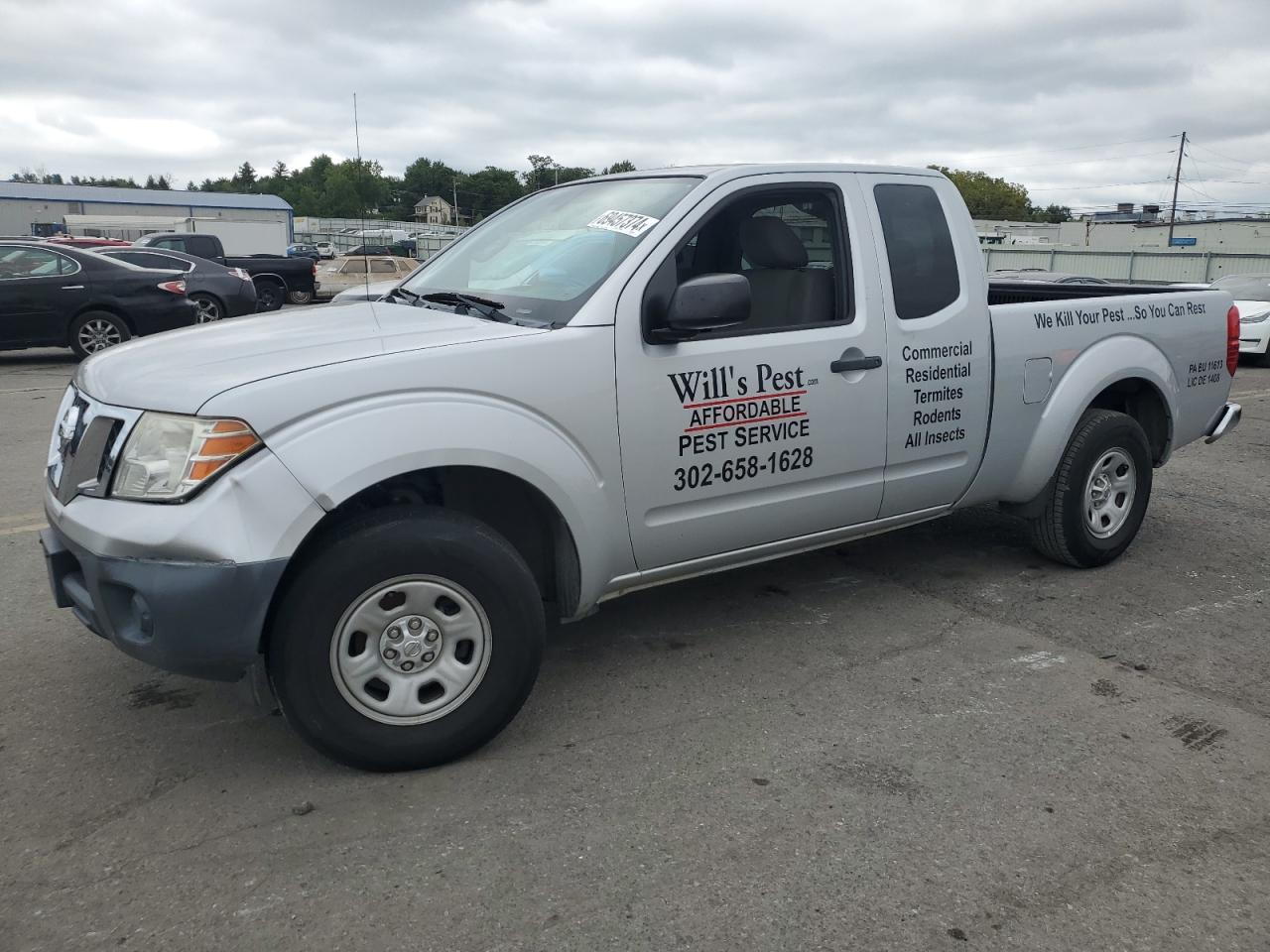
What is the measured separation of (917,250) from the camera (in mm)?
4297

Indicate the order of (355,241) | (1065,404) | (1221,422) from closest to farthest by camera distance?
(1065,404) → (1221,422) → (355,241)

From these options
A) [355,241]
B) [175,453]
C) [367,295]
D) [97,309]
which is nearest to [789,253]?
[367,295]

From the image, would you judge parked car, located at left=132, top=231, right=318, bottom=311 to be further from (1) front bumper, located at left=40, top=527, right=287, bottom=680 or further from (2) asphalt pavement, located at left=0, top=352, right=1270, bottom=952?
(1) front bumper, located at left=40, top=527, right=287, bottom=680

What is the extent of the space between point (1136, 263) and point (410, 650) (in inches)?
1449

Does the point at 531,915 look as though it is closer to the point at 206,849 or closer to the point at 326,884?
the point at 326,884

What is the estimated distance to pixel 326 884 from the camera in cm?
262

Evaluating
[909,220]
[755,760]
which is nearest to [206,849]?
[755,760]

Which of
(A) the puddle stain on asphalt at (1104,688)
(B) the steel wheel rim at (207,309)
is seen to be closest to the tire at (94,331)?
(B) the steel wheel rim at (207,309)

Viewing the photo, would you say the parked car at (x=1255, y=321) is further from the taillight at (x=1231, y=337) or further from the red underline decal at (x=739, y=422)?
the red underline decal at (x=739, y=422)

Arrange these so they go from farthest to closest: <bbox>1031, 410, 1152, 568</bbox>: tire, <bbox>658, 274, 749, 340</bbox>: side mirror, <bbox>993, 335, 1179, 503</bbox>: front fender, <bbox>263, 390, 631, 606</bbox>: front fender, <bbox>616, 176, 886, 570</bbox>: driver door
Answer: <bbox>1031, 410, 1152, 568</bbox>: tire
<bbox>993, 335, 1179, 503</bbox>: front fender
<bbox>616, 176, 886, 570</bbox>: driver door
<bbox>658, 274, 749, 340</bbox>: side mirror
<bbox>263, 390, 631, 606</bbox>: front fender

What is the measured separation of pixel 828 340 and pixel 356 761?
2.24m

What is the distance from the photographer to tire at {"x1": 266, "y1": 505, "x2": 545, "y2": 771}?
9.60 feet

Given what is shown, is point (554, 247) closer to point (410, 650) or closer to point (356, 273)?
point (410, 650)

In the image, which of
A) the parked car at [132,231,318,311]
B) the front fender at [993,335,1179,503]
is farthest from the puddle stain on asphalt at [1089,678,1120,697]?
the parked car at [132,231,318,311]
